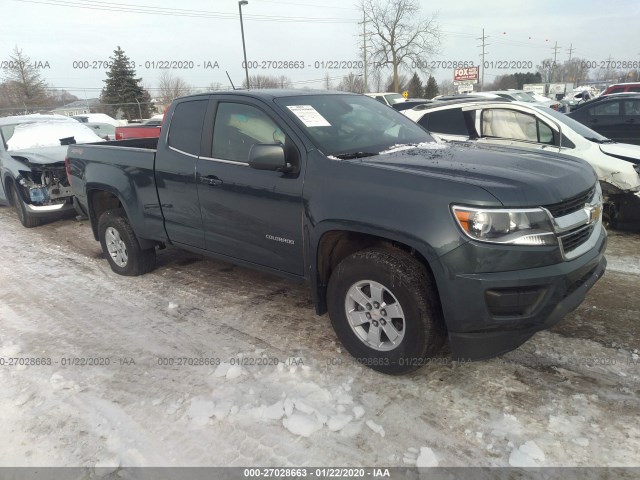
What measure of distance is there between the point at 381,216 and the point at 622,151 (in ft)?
15.8

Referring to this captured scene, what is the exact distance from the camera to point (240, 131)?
390 centimetres

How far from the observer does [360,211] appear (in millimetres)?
2963

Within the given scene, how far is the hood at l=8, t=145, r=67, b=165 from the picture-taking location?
740cm

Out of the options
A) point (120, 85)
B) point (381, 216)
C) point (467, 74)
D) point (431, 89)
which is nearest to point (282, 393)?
point (381, 216)

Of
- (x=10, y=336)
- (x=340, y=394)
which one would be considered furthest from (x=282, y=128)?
(x=10, y=336)

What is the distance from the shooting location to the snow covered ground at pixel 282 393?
255cm

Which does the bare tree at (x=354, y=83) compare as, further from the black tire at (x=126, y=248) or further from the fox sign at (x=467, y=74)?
the black tire at (x=126, y=248)

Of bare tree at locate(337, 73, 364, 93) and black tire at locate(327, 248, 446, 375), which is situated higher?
bare tree at locate(337, 73, 364, 93)

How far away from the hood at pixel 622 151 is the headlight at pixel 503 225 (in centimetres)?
430

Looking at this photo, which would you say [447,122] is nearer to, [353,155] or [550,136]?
[550,136]

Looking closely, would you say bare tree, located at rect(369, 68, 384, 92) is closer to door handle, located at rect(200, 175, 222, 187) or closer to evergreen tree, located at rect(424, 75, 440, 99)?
evergreen tree, located at rect(424, 75, 440, 99)

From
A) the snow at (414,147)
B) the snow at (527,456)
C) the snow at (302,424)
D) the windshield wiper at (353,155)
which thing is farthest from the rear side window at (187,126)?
the snow at (527,456)

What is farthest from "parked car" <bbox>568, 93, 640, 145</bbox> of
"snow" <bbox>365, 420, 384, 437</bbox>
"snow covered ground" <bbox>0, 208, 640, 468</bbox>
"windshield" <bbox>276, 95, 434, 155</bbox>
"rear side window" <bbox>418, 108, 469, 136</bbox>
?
"snow" <bbox>365, 420, 384, 437</bbox>

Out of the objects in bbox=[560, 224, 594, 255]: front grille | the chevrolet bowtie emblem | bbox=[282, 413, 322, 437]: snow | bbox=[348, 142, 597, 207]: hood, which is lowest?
bbox=[282, 413, 322, 437]: snow
